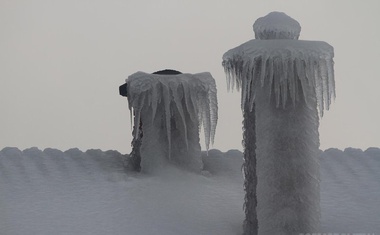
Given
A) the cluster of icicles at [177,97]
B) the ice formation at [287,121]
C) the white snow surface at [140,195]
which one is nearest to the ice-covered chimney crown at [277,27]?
the ice formation at [287,121]

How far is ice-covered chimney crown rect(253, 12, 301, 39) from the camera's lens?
8070 millimetres

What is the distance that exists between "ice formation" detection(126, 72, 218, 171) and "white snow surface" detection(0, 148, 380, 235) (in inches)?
20.9

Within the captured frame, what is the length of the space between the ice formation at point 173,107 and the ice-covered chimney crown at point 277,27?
213 centimetres

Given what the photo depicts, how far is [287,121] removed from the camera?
7.62 m

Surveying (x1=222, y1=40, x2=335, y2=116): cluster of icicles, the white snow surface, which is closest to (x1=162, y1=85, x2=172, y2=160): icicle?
the white snow surface

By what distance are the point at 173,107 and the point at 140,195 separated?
164 centimetres

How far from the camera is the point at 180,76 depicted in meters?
10.4

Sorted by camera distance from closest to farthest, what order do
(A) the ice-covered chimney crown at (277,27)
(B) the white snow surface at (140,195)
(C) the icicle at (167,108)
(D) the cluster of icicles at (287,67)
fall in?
(D) the cluster of icicles at (287,67), (A) the ice-covered chimney crown at (277,27), (B) the white snow surface at (140,195), (C) the icicle at (167,108)

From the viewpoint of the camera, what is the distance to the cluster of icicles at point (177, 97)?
398 inches

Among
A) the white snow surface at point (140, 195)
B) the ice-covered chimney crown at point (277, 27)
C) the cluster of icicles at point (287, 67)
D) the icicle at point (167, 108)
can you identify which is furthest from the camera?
the icicle at point (167, 108)

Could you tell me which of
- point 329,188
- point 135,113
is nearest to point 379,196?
point 329,188

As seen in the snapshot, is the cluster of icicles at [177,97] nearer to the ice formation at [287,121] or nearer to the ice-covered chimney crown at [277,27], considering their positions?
the ice-covered chimney crown at [277,27]

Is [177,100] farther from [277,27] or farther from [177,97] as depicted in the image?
[277,27]

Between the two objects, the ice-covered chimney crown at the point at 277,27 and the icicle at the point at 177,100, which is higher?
the ice-covered chimney crown at the point at 277,27
